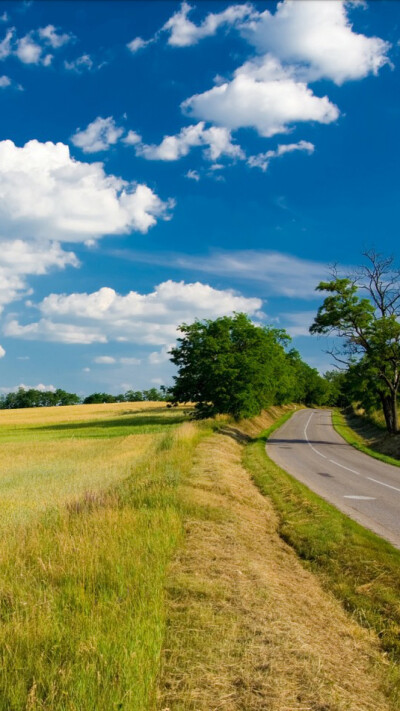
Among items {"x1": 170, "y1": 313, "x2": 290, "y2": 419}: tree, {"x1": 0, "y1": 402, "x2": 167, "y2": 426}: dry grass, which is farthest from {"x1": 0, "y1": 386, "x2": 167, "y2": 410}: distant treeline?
{"x1": 170, "y1": 313, "x2": 290, "y2": 419}: tree

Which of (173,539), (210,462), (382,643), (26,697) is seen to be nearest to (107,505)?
(173,539)

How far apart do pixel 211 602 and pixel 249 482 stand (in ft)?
37.8

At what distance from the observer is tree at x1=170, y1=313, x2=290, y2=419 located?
140 feet

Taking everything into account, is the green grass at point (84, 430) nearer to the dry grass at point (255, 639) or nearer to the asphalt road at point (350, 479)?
the asphalt road at point (350, 479)

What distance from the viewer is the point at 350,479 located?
66.0 ft

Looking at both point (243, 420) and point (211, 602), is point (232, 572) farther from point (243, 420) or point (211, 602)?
point (243, 420)

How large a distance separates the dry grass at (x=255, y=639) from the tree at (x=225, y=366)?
108 feet

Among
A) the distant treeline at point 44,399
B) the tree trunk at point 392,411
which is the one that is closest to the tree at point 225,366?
the tree trunk at point 392,411

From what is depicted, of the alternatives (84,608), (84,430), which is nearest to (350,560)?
(84,608)

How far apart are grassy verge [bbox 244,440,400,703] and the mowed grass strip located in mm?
2724

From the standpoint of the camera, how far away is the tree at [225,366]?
42.7 meters

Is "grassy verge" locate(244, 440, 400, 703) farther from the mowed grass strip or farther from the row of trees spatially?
the row of trees

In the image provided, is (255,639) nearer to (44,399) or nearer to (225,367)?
(225,367)

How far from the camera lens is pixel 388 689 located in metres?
5.20
